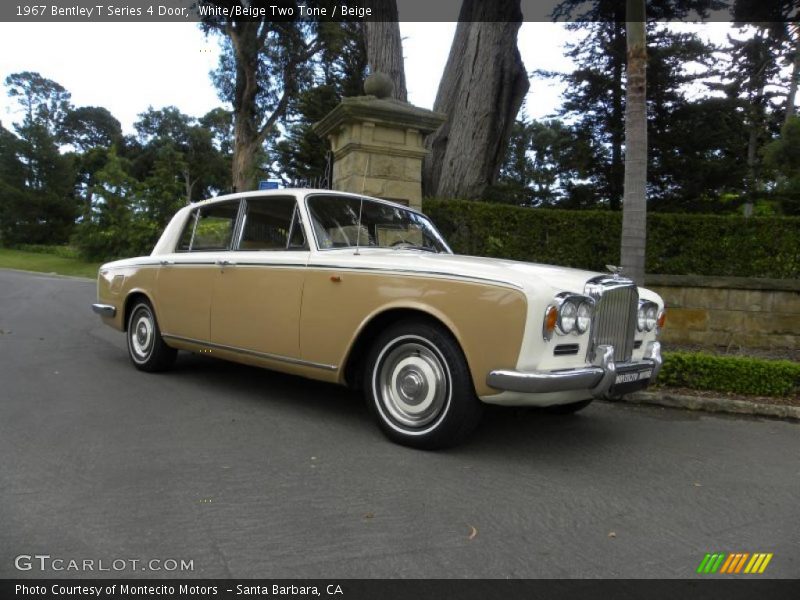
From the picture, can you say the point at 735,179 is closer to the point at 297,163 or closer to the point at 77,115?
the point at 297,163

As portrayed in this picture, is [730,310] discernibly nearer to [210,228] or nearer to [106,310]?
[210,228]

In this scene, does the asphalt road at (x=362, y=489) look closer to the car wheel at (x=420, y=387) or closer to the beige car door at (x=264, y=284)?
the car wheel at (x=420, y=387)

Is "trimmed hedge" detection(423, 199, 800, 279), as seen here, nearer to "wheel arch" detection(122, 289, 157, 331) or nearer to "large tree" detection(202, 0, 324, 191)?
"wheel arch" detection(122, 289, 157, 331)

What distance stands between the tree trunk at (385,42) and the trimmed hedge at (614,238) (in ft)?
13.8

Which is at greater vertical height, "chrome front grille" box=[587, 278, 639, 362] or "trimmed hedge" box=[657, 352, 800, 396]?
"chrome front grille" box=[587, 278, 639, 362]

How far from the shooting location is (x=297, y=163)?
30.0 meters

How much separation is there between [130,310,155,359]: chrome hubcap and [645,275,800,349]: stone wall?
637 cm

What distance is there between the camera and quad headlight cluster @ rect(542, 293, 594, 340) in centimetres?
326

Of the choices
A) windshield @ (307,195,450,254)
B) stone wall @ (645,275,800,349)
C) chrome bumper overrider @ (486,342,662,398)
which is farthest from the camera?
stone wall @ (645,275,800,349)

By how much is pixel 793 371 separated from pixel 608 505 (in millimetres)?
3546

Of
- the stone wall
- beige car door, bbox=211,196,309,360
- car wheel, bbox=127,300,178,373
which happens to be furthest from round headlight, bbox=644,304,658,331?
car wheel, bbox=127,300,178,373

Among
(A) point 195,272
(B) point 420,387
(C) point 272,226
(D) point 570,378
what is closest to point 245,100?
(A) point 195,272

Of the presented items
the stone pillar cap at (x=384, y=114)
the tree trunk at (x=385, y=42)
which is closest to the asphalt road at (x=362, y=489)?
the stone pillar cap at (x=384, y=114)

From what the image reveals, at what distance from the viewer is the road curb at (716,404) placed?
505cm
